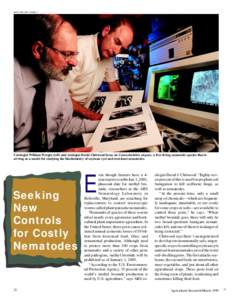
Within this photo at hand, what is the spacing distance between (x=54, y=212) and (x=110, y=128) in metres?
0.41

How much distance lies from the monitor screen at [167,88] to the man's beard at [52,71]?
0.38 m

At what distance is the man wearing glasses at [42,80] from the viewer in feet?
4.61

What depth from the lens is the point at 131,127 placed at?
1438 millimetres

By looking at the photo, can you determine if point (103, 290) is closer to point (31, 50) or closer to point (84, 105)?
point (84, 105)

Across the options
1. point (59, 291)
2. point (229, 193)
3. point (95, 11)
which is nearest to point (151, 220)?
point (229, 193)

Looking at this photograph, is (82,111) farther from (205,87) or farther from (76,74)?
(205,87)

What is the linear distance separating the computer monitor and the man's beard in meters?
0.37

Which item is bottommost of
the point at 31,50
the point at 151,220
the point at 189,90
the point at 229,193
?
the point at 151,220

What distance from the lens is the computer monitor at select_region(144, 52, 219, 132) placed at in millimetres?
1386

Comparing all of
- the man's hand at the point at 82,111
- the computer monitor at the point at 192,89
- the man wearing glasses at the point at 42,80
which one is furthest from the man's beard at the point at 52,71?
the computer monitor at the point at 192,89

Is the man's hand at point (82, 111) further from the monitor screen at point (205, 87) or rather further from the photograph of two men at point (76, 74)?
the monitor screen at point (205, 87)

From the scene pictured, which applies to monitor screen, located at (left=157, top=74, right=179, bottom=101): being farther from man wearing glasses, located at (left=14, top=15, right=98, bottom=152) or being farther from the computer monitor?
man wearing glasses, located at (left=14, top=15, right=98, bottom=152)

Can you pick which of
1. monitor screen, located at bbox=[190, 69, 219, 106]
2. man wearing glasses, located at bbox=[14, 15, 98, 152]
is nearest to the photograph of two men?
man wearing glasses, located at bbox=[14, 15, 98, 152]

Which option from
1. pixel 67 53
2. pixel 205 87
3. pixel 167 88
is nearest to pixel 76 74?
pixel 67 53
